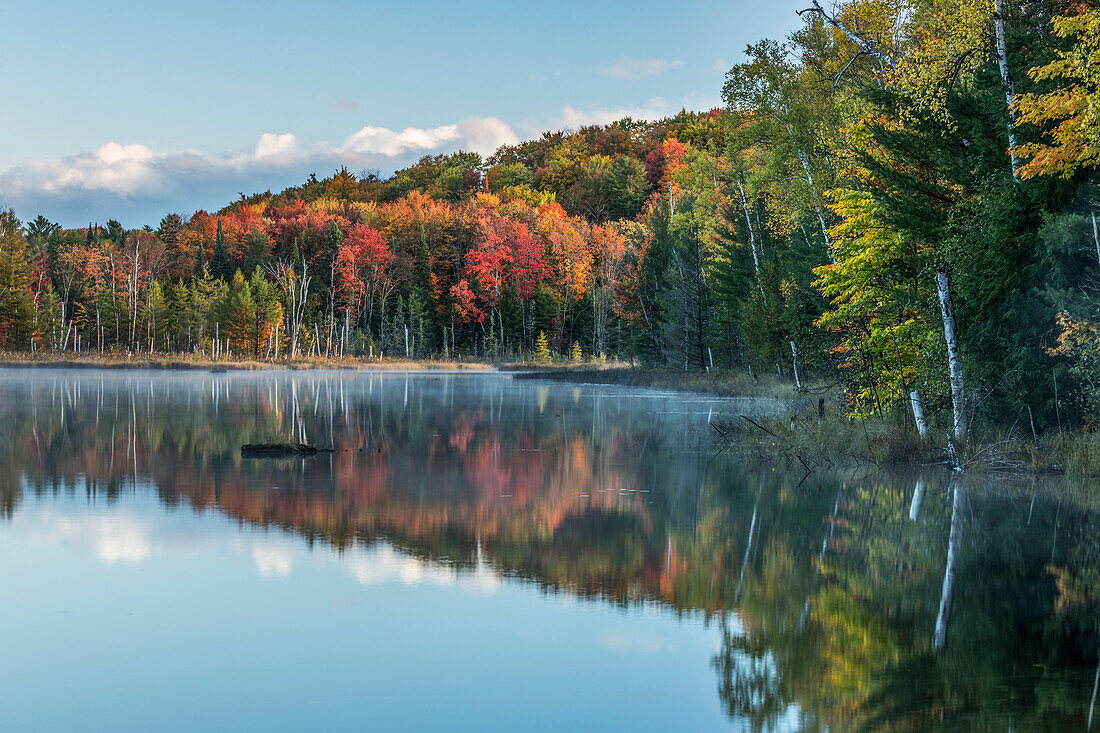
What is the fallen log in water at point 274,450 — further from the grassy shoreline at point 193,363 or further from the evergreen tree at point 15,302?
the evergreen tree at point 15,302

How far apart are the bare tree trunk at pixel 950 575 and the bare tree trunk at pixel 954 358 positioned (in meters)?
4.00

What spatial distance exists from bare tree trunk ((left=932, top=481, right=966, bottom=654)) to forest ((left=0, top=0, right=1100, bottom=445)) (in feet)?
13.2

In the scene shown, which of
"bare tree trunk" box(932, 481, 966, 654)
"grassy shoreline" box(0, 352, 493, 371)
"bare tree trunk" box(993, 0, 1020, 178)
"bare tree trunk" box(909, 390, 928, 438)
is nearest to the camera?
"bare tree trunk" box(932, 481, 966, 654)

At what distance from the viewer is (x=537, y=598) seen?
29.1 ft

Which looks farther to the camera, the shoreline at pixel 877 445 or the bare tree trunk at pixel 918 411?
the bare tree trunk at pixel 918 411

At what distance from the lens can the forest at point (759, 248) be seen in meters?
17.4

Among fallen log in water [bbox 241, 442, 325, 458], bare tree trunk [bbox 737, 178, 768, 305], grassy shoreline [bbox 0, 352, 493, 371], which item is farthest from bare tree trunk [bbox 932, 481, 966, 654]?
grassy shoreline [bbox 0, 352, 493, 371]

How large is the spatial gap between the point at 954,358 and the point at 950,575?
10.0 metres

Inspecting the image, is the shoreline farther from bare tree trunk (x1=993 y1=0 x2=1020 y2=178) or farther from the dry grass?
bare tree trunk (x1=993 y1=0 x2=1020 y2=178)

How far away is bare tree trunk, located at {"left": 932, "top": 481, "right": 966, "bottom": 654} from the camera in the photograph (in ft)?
25.7

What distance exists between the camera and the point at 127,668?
275 inches

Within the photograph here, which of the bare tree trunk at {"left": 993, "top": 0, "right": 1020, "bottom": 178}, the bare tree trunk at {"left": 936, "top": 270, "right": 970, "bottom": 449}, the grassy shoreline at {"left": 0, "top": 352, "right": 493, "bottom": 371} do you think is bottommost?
the grassy shoreline at {"left": 0, "top": 352, "right": 493, "bottom": 371}

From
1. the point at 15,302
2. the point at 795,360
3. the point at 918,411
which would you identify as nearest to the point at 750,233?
the point at 795,360

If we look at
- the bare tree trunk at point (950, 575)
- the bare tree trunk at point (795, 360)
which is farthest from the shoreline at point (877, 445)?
the bare tree trunk at point (795, 360)
